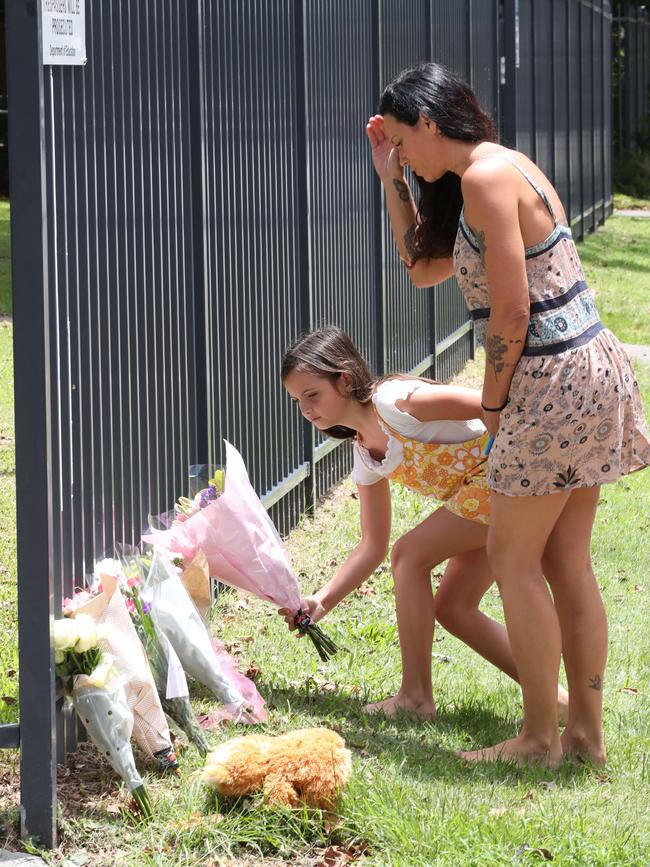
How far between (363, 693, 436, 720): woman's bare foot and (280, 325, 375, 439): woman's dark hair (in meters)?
0.94

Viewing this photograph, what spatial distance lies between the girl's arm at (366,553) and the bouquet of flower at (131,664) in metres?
0.80

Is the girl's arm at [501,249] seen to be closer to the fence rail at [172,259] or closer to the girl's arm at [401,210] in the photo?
the girl's arm at [401,210]

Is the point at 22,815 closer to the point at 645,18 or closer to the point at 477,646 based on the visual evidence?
the point at 477,646

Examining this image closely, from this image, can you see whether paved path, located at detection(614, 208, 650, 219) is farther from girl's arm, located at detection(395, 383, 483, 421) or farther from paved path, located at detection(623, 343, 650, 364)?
girl's arm, located at detection(395, 383, 483, 421)

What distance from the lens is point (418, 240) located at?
13.4 ft

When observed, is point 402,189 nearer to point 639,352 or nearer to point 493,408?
point 493,408

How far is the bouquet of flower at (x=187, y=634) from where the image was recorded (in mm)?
3826

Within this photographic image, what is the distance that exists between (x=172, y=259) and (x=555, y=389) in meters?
1.57

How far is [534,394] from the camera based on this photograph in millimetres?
3572

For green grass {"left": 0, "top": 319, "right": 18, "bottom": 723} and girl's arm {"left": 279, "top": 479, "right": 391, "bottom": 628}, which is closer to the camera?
green grass {"left": 0, "top": 319, "right": 18, "bottom": 723}

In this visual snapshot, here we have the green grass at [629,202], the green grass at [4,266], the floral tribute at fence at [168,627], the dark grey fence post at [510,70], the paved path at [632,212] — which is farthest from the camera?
the green grass at [629,202]

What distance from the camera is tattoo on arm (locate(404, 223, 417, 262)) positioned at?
163 inches

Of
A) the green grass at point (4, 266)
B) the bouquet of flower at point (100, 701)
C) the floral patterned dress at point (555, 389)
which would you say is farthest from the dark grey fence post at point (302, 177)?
the green grass at point (4, 266)

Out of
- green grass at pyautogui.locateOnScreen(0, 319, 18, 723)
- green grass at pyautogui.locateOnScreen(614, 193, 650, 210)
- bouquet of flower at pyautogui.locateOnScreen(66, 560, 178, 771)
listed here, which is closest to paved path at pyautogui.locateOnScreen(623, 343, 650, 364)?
green grass at pyautogui.locateOnScreen(0, 319, 18, 723)
